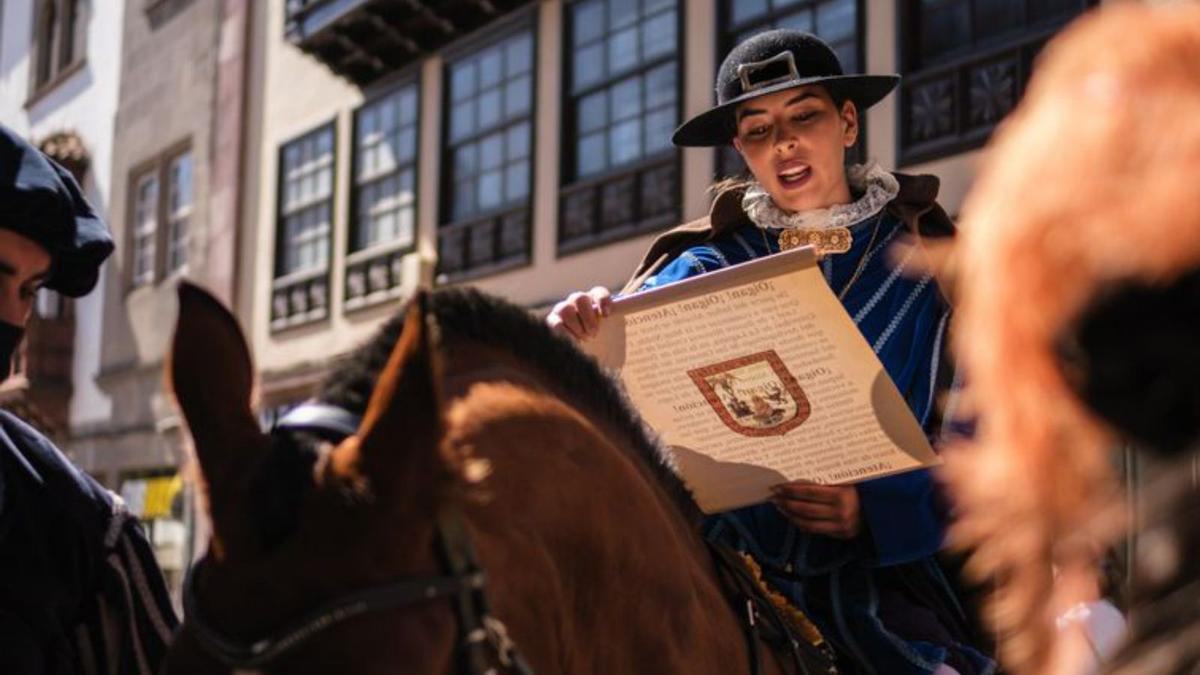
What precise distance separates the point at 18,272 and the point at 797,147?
1658 millimetres

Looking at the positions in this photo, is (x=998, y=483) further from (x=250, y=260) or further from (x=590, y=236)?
(x=250, y=260)

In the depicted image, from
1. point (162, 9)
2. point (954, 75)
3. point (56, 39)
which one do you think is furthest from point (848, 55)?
point (56, 39)

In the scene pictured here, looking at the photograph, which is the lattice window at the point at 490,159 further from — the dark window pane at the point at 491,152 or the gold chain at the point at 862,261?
the gold chain at the point at 862,261

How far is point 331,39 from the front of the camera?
54.1ft

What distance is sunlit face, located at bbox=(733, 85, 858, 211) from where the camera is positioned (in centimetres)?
315

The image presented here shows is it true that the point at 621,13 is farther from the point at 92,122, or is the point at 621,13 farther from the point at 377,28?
the point at 92,122

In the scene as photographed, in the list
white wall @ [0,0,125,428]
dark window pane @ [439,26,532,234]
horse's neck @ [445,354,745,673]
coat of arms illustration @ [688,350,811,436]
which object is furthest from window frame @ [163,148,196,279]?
horse's neck @ [445,354,745,673]

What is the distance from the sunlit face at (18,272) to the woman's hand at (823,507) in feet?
4.93

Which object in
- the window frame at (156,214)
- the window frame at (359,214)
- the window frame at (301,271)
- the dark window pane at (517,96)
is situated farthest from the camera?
the window frame at (156,214)

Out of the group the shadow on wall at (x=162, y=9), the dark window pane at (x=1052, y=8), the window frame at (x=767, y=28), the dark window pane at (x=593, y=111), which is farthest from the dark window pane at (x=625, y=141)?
the shadow on wall at (x=162, y=9)

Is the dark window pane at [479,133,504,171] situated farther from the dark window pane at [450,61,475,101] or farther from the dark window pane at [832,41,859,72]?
the dark window pane at [832,41,859,72]

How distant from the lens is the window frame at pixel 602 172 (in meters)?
12.4

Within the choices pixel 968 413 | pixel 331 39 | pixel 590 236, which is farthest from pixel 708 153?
pixel 968 413

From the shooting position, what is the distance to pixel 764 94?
311cm
